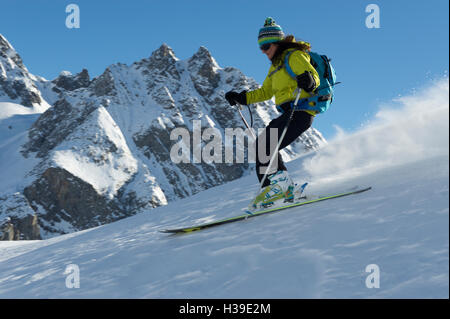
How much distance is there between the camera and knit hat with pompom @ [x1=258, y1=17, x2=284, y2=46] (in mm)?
4578

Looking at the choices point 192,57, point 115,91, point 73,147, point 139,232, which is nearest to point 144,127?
point 115,91

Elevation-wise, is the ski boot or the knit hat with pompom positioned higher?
the knit hat with pompom

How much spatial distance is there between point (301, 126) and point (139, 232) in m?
2.82

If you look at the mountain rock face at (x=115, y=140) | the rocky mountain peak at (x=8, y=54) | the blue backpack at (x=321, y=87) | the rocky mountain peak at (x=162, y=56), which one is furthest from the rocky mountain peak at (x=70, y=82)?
the blue backpack at (x=321, y=87)

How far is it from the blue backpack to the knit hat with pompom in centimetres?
44

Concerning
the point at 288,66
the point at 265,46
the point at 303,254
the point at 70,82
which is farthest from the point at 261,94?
the point at 70,82

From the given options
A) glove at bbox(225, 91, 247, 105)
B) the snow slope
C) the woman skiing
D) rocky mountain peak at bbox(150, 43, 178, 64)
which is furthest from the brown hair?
rocky mountain peak at bbox(150, 43, 178, 64)

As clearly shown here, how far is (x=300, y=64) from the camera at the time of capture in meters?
4.27

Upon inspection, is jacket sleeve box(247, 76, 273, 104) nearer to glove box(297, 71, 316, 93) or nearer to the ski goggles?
the ski goggles

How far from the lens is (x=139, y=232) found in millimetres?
5109

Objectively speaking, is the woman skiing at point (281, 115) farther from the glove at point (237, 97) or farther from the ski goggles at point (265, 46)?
the glove at point (237, 97)

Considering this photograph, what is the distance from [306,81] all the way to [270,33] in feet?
3.28

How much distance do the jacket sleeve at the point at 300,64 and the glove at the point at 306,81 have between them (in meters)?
0.16

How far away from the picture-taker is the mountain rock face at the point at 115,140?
365 ft
